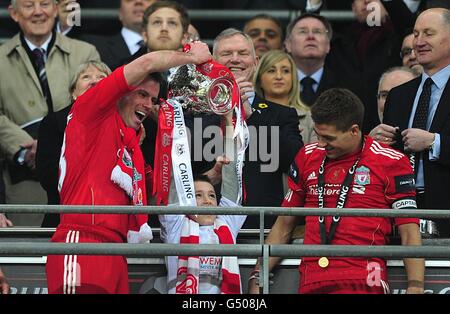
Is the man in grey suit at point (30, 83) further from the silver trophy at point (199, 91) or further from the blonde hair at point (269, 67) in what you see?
the silver trophy at point (199, 91)

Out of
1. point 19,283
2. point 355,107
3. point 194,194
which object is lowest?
point 19,283

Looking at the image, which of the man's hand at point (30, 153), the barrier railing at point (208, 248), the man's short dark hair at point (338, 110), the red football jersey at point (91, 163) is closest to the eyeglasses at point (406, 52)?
the man's short dark hair at point (338, 110)

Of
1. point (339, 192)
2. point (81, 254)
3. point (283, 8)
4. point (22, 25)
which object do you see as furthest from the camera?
point (283, 8)

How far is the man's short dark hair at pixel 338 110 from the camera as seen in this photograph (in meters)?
8.15

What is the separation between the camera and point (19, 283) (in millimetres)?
8234

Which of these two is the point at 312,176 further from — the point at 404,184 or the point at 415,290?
the point at 415,290

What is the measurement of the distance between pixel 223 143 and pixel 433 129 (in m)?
1.54

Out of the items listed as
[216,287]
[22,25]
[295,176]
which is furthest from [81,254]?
[22,25]

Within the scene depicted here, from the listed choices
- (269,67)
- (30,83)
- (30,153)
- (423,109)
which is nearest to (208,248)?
(423,109)

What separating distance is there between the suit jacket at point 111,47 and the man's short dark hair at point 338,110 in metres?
3.71

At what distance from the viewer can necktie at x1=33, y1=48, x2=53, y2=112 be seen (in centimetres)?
1073

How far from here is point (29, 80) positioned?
35.4 feet
